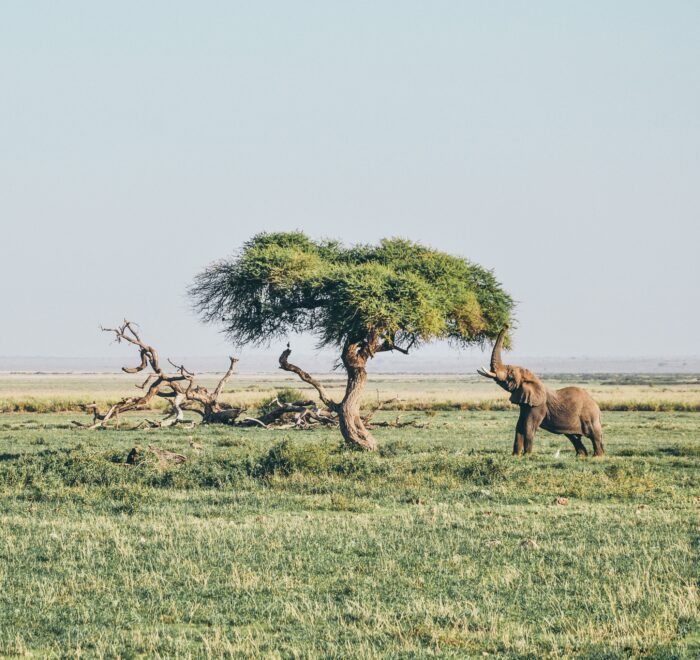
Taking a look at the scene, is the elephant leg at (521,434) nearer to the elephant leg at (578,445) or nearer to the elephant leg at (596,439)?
the elephant leg at (578,445)

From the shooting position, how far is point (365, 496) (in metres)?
19.3

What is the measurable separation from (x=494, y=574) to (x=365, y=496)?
745 cm

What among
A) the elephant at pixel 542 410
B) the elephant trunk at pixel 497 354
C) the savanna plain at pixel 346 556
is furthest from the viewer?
the elephant trunk at pixel 497 354

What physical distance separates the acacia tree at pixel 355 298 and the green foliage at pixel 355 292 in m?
0.03

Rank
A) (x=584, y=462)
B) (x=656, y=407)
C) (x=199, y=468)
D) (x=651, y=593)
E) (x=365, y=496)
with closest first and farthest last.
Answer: (x=651, y=593) < (x=365, y=496) < (x=199, y=468) < (x=584, y=462) < (x=656, y=407)

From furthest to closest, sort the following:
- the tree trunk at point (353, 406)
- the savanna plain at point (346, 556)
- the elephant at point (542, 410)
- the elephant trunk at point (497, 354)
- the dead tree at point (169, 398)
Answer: the dead tree at point (169, 398) < the tree trunk at point (353, 406) < the elephant trunk at point (497, 354) < the elephant at point (542, 410) < the savanna plain at point (346, 556)

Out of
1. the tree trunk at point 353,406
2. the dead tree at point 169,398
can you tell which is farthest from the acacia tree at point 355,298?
the dead tree at point 169,398

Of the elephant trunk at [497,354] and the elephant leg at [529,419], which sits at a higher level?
the elephant trunk at [497,354]

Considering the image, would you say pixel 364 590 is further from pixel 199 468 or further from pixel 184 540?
pixel 199 468

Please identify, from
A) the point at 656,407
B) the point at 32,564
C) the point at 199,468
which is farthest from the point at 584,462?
the point at 656,407

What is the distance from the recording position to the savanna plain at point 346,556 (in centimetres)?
941

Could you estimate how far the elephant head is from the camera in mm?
26656

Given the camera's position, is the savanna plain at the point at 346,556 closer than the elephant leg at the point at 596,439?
Yes

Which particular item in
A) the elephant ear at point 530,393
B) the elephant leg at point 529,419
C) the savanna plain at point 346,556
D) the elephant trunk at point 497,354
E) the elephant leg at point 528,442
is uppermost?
the elephant trunk at point 497,354
